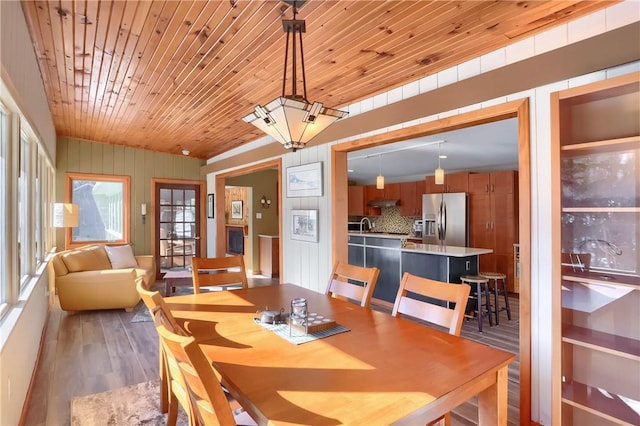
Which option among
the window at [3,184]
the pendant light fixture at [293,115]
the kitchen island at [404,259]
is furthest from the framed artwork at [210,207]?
the pendant light fixture at [293,115]

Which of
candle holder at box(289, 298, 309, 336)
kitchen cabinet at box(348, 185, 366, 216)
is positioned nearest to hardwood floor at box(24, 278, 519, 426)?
candle holder at box(289, 298, 309, 336)

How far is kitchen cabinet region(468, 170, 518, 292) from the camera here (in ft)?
19.1

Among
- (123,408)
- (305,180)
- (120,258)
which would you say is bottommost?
(123,408)

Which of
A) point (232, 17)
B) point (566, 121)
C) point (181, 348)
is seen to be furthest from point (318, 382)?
point (232, 17)

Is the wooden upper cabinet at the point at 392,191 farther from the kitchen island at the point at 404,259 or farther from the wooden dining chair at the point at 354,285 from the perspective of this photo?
the wooden dining chair at the point at 354,285

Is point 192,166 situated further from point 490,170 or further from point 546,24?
point 546,24

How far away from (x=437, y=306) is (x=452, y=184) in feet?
17.1

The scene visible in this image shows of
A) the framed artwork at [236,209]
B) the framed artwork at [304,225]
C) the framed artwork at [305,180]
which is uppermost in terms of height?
the framed artwork at [305,180]

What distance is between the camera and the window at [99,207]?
20.5 feet

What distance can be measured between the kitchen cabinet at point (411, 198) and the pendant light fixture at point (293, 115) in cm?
590

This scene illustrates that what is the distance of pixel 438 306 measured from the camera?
1.93 metres

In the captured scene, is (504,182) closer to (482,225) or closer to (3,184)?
(482,225)

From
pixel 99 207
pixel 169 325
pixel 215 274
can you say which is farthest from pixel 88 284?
pixel 169 325

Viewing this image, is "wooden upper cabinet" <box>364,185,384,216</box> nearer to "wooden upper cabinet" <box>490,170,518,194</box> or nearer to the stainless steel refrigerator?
the stainless steel refrigerator
